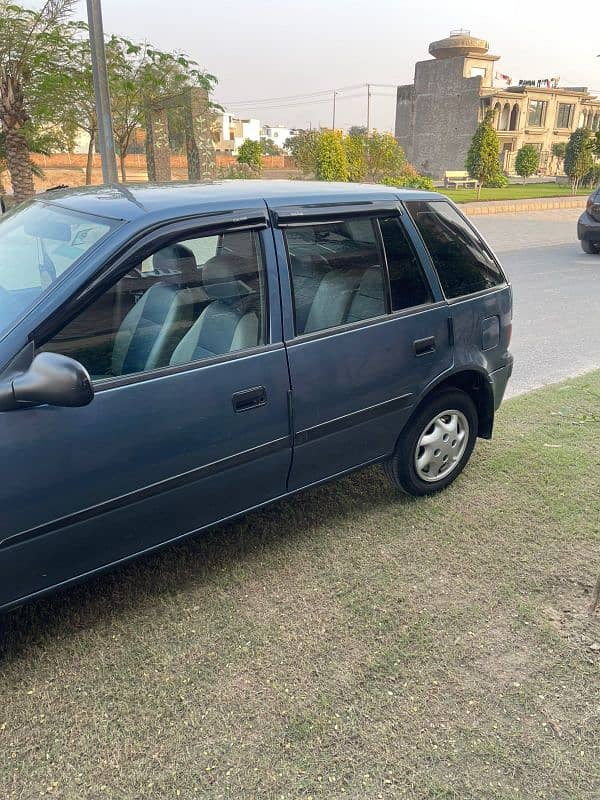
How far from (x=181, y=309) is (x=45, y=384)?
0.75m

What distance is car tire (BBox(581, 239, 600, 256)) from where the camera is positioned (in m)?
12.8

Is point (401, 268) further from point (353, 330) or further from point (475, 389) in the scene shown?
point (475, 389)

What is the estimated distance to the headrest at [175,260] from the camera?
2.47 metres

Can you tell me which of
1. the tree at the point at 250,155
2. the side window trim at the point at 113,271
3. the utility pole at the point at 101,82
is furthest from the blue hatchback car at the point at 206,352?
the tree at the point at 250,155

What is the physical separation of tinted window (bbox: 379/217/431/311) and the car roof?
174 mm

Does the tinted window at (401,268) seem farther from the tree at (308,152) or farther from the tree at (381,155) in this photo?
the tree at (381,155)

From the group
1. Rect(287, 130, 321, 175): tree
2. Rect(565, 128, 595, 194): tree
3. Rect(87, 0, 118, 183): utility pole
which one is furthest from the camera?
Rect(565, 128, 595, 194): tree

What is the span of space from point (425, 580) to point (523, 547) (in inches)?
24.4

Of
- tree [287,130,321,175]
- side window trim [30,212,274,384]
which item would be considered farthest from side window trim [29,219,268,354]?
tree [287,130,321,175]

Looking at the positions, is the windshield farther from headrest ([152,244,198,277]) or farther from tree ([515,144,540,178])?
tree ([515,144,540,178])

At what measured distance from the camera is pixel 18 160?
13812mm

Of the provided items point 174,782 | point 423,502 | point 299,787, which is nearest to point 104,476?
point 174,782

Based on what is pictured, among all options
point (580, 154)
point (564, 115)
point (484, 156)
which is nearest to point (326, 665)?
point (484, 156)

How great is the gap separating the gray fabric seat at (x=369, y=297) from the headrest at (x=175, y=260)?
2.62 ft
